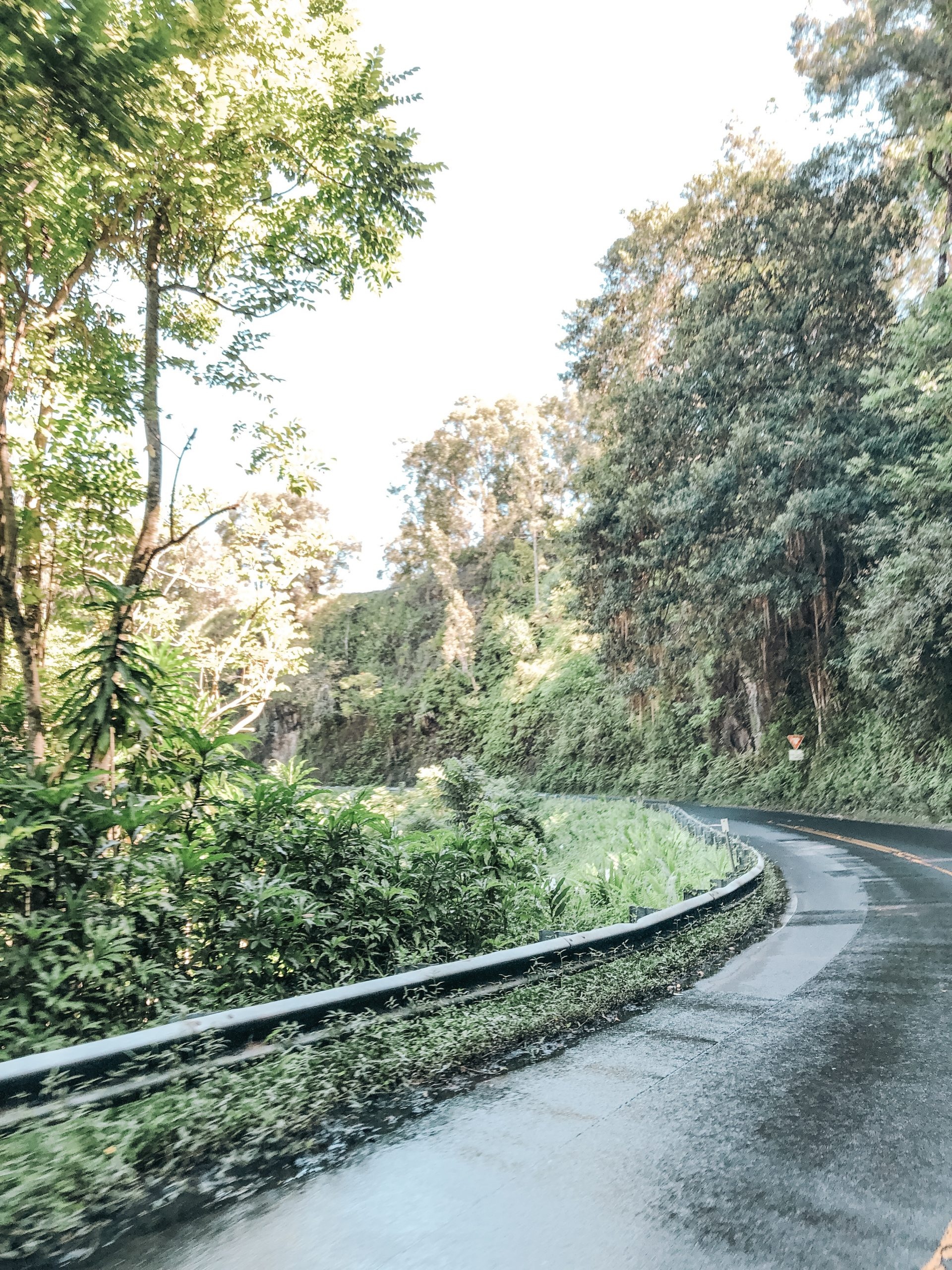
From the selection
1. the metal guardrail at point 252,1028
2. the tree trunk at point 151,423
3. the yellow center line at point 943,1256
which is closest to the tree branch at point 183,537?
the tree trunk at point 151,423

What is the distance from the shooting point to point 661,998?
6.85 metres

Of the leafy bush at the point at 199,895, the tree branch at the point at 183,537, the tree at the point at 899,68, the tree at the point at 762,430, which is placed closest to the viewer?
the leafy bush at the point at 199,895

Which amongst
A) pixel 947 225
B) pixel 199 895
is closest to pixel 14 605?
pixel 199 895

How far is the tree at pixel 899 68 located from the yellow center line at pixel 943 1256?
23277 millimetres

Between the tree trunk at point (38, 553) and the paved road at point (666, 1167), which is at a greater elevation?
the tree trunk at point (38, 553)

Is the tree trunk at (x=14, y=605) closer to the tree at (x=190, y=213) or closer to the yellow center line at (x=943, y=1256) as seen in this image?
the tree at (x=190, y=213)

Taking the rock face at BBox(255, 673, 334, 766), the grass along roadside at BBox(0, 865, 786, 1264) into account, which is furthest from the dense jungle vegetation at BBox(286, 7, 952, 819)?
the rock face at BBox(255, 673, 334, 766)

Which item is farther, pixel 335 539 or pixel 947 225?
pixel 335 539

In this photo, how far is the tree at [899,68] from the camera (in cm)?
1975

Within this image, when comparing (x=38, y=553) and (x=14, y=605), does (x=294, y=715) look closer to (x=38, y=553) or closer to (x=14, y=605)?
(x=38, y=553)

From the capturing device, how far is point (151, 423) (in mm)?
9094

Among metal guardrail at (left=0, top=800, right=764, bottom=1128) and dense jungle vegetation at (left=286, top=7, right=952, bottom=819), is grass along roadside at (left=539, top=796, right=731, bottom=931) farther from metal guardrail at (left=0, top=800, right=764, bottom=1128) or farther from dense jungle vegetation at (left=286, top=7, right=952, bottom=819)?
dense jungle vegetation at (left=286, top=7, right=952, bottom=819)

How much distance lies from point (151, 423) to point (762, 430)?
2113cm

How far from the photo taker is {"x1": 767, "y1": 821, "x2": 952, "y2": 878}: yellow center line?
15.4 m
